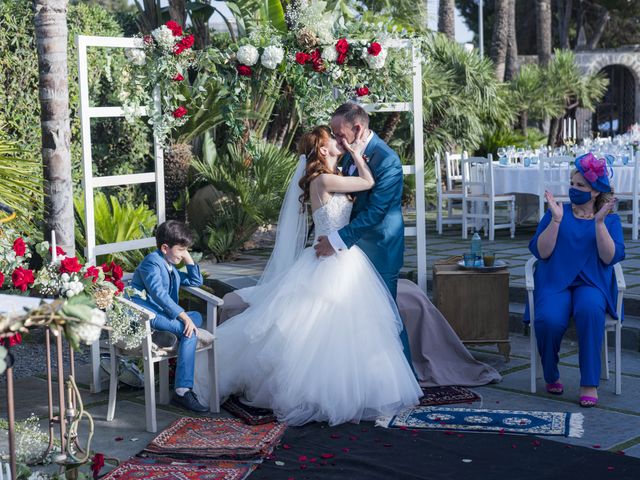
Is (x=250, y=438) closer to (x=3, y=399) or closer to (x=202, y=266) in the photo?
(x=3, y=399)

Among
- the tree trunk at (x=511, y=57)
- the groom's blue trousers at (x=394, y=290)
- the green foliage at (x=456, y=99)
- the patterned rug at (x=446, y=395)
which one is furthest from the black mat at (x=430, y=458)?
the tree trunk at (x=511, y=57)

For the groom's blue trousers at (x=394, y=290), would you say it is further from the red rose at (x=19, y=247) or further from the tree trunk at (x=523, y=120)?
the tree trunk at (x=523, y=120)

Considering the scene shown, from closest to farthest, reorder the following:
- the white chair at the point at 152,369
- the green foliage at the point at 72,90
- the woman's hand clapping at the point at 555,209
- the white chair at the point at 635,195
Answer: the white chair at the point at 152,369 → the woman's hand clapping at the point at 555,209 → the green foliage at the point at 72,90 → the white chair at the point at 635,195

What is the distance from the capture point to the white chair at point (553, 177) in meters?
11.0

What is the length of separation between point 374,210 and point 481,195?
20.8 ft

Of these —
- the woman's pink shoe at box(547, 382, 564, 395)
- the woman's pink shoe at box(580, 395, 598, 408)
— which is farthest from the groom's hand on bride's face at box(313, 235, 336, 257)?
the woman's pink shoe at box(580, 395, 598, 408)

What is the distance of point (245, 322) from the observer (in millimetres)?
5906

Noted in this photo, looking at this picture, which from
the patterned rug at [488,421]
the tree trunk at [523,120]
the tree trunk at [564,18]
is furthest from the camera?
the tree trunk at [564,18]

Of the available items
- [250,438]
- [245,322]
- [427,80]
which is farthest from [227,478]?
[427,80]

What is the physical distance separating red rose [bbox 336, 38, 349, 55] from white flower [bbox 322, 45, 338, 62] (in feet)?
0.10

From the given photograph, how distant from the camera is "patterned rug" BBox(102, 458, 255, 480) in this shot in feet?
14.7

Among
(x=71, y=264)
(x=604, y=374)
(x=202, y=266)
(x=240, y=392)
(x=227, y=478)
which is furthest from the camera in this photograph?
(x=202, y=266)

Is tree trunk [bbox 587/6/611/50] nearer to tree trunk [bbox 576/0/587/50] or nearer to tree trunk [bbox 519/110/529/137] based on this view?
tree trunk [bbox 576/0/587/50]

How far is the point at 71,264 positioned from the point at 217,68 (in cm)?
295
